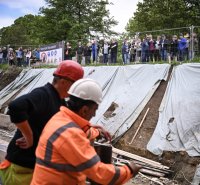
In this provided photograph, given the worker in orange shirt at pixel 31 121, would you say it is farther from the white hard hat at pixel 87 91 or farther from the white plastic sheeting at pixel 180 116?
the white plastic sheeting at pixel 180 116

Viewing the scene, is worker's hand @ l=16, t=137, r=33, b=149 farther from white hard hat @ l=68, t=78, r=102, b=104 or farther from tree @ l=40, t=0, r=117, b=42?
tree @ l=40, t=0, r=117, b=42

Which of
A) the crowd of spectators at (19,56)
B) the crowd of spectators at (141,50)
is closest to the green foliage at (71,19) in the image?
the crowd of spectators at (19,56)

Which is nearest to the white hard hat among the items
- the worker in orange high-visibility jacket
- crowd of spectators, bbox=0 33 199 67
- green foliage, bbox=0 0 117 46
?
the worker in orange high-visibility jacket

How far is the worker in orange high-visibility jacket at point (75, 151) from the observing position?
214cm

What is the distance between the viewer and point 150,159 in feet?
31.7

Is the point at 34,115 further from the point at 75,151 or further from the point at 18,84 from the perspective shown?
the point at 18,84

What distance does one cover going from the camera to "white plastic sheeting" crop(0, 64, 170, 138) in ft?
38.8

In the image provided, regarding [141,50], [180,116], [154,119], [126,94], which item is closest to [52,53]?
[141,50]

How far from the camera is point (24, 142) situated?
2.98 m

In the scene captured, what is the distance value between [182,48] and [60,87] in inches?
461

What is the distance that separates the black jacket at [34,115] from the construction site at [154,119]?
4190 mm

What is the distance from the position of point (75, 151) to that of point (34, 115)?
0.95m

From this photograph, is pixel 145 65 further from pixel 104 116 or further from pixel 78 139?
pixel 78 139

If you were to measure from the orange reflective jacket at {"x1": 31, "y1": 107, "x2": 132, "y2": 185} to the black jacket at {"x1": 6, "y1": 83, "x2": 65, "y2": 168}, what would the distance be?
2.19 feet
